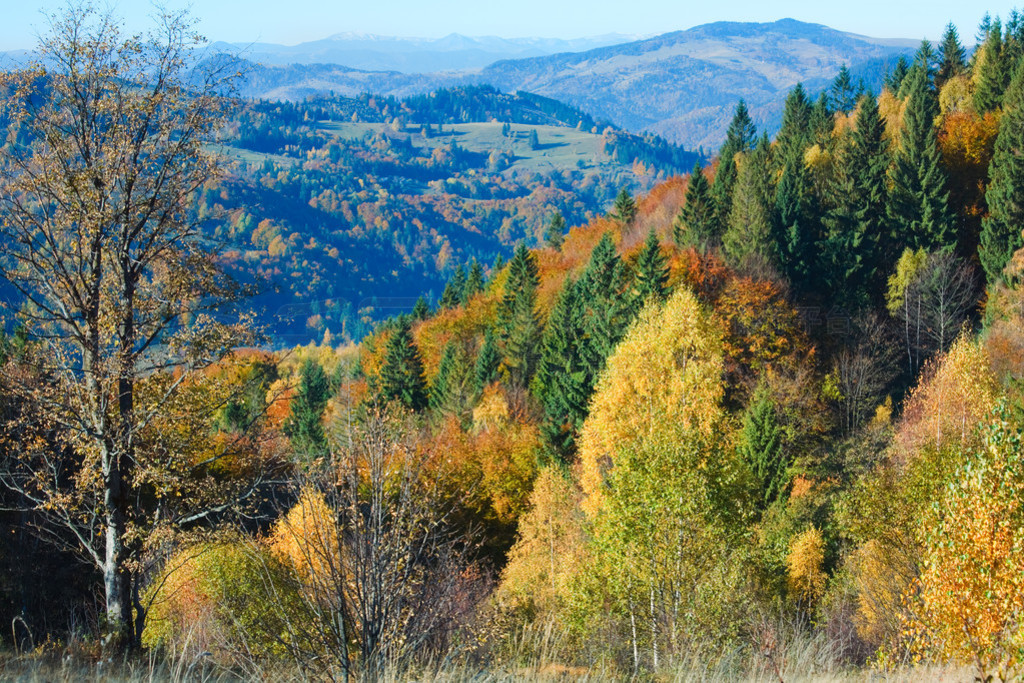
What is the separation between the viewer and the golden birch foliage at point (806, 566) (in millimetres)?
31906

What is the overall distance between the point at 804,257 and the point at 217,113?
45.6 m

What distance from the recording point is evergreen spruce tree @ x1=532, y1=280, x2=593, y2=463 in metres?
39.5

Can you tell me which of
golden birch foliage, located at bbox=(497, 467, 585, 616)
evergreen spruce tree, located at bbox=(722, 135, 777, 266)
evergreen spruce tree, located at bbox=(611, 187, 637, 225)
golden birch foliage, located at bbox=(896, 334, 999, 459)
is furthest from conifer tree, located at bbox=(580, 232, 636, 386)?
evergreen spruce tree, located at bbox=(611, 187, 637, 225)

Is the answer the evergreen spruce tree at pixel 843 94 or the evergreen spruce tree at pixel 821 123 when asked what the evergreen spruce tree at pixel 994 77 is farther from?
the evergreen spruce tree at pixel 843 94

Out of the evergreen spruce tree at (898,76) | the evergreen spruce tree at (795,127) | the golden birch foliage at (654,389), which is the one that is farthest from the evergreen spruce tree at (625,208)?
the golden birch foliage at (654,389)

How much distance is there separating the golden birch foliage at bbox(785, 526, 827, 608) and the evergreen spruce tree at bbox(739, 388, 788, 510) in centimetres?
315

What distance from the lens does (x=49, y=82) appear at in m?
11.2

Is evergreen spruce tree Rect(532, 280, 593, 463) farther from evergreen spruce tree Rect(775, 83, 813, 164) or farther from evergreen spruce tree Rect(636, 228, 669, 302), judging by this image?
evergreen spruce tree Rect(775, 83, 813, 164)

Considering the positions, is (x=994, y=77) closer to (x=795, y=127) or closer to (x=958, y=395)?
(x=795, y=127)

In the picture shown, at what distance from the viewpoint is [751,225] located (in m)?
48.8

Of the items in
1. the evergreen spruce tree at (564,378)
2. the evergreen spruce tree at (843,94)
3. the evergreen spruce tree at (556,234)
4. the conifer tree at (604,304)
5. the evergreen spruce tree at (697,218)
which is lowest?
the evergreen spruce tree at (564,378)

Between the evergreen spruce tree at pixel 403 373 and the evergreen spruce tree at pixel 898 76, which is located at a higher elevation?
Answer: the evergreen spruce tree at pixel 898 76

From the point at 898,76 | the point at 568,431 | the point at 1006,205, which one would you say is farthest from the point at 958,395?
the point at 898,76

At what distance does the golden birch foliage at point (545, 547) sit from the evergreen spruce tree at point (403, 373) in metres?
22.2
